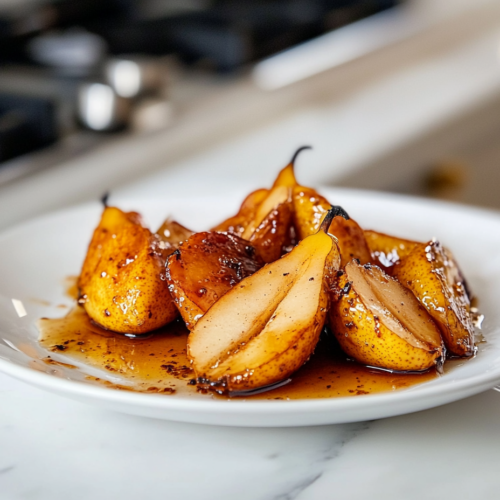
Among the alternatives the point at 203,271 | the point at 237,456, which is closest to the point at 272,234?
the point at 203,271

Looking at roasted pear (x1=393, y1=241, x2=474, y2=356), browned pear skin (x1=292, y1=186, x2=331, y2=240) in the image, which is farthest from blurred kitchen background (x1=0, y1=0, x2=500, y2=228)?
roasted pear (x1=393, y1=241, x2=474, y2=356)

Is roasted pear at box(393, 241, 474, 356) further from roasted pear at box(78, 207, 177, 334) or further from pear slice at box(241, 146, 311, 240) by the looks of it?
roasted pear at box(78, 207, 177, 334)

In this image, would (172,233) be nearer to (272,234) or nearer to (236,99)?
(272,234)

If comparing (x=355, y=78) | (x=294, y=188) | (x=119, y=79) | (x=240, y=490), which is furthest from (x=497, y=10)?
(x=240, y=490)

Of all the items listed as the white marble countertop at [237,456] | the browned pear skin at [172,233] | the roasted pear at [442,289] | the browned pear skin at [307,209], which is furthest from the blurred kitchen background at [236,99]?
the white marble countertop at [237,456]

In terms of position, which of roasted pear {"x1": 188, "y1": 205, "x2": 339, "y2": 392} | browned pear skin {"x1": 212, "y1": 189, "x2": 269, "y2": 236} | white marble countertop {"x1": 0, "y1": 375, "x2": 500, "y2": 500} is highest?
browned pear skin {"x1": 212, "y1": 189, "x2": 269, "y2": 236}

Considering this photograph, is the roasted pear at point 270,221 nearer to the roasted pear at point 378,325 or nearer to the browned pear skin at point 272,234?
the browned pear skin at point 272,234
